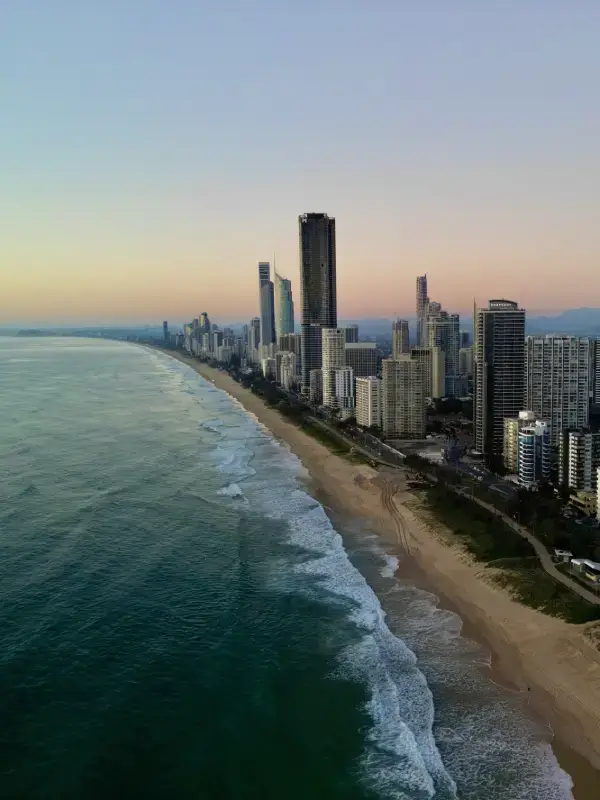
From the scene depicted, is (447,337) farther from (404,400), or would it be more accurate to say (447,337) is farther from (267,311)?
(267,311)

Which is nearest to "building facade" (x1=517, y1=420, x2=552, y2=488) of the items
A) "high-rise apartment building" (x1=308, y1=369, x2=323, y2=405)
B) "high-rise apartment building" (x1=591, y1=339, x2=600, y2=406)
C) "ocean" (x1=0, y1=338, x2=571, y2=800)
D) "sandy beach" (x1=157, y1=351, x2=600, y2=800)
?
"sandy beach" (x1=157, y1=351, x2=600, y2=800)

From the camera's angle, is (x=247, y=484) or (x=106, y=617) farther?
(x=247, y=484)

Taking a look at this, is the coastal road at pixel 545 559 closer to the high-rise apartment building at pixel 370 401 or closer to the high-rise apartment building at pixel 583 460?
the high-rise apartment building at pixel 583 460

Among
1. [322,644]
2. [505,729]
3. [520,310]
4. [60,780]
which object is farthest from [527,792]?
[520,310]

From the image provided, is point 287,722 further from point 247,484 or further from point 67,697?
point 247,484

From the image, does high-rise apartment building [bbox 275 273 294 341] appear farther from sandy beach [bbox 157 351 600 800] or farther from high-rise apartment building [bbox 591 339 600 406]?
sandy beach [bbox 157 351 600 800]

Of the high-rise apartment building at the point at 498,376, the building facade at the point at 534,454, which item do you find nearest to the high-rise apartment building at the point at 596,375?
the high-rise apartment building at the point at 498,376

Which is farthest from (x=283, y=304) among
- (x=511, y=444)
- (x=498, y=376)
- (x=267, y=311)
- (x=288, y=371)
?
(x=511, y=444)
